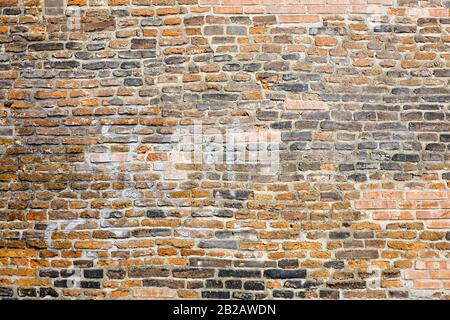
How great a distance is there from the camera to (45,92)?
384 centimetres

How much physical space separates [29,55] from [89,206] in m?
1.42

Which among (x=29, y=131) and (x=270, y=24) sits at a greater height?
(x=270, y=24)

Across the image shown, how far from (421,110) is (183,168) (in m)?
2.10

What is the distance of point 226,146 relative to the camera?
3785 mm

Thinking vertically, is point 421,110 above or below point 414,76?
below

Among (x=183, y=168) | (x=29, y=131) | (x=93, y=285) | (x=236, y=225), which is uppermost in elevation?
(x=29, y=131)

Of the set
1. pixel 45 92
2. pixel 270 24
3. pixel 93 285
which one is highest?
pixel 270 24

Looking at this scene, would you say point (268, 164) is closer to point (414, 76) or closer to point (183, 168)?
point (183, 168)

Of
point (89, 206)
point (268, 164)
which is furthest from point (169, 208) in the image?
point (268, 164)

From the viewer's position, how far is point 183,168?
378cm

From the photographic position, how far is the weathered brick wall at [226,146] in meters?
3.72

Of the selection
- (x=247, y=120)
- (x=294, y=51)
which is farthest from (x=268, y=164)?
(x=294, y=51)

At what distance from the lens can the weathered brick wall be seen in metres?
3.72

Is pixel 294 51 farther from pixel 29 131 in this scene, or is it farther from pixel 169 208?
pixel 29 131
